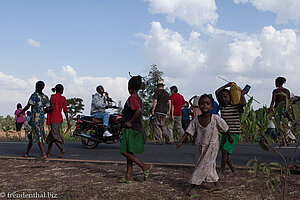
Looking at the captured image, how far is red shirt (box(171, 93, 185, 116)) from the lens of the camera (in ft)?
44.0

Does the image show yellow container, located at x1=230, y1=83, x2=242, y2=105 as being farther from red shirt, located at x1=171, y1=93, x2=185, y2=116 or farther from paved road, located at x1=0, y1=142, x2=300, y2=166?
red shirt, located at x1=171, y1=93, x2=185, y2=116

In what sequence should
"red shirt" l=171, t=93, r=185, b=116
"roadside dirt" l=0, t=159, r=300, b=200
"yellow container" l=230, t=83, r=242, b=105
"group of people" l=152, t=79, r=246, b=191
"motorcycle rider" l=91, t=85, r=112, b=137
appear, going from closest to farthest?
"roadside dirt" l=0, t=159, r=300, b=200, "group of people" l=152, t=79, r=246, b=191, "yellow container" l=230, t=83, r=242, b=105, "motorcycle rider" l=91, t=85, r=112, b=137, "red shirt" l=171, t=93, r=185, b=116

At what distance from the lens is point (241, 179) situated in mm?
5477

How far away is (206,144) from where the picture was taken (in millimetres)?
4684

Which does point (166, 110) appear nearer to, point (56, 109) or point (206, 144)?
point (56, 109)

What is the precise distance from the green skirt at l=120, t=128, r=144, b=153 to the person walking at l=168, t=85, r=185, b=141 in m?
7.97

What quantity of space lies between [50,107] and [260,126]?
9.78m

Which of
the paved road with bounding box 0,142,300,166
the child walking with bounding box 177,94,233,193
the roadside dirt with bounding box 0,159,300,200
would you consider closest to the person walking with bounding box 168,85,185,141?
the paved road with bounding box 0,142,300,166

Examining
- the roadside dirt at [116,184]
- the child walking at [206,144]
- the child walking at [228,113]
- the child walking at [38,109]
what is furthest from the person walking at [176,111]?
the child walking at [206,144]

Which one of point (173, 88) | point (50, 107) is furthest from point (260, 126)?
point (50, 107)

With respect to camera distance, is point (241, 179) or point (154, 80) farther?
point (154, 80)

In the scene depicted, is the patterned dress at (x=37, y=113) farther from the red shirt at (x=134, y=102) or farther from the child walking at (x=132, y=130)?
the red shirt at (x=134, y=102)

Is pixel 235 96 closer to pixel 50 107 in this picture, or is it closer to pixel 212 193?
pixel 212 193

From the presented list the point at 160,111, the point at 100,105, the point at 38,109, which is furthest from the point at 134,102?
the point at 160,111
